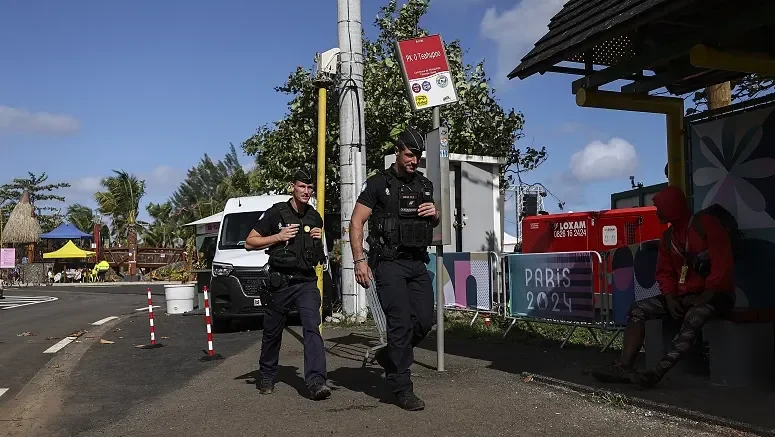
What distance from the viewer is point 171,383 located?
7.46 meters

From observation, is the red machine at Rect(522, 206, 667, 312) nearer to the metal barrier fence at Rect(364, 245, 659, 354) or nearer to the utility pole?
the metal barrier fence at Rect(364, 245, 659, 354)

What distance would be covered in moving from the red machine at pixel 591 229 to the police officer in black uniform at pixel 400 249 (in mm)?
8433

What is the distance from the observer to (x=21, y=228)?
57.3m

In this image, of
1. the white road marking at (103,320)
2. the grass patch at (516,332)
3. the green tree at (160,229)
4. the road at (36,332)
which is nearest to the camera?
the road at (36,332)

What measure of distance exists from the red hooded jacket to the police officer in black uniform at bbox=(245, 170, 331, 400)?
9.24 ft

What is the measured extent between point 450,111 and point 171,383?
10371 millimetres

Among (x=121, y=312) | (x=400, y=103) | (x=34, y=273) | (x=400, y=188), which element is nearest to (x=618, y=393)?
(x=400, y=188)

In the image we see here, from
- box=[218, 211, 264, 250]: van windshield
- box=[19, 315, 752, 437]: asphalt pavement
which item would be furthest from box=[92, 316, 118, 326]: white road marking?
box=[19, 315, 752, 437]: asphalt pavement

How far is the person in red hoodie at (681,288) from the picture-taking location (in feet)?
18.7

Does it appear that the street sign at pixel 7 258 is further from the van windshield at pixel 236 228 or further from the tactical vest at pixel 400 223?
the tactical vest at pixel 400 223

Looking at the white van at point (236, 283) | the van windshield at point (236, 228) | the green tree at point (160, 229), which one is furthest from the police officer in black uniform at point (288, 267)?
the green tree at point (160, 229)

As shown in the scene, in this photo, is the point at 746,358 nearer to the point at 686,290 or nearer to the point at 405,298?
the point at 686,290

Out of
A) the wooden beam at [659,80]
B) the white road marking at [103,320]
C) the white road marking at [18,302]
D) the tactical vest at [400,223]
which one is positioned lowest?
the white road marking at [18,302]

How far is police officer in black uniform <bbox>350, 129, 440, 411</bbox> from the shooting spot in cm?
566
